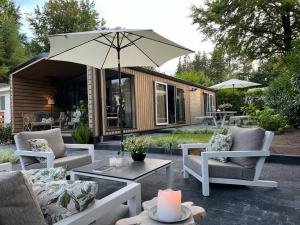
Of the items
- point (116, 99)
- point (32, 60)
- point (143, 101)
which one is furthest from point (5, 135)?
point (143, 101)

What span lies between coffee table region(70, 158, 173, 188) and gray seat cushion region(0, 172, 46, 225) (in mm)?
1496

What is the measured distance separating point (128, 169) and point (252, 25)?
13.4 metres

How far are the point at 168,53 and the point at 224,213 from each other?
2973mm

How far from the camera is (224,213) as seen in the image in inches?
105

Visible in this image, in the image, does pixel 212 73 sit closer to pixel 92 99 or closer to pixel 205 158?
pixel 92 99

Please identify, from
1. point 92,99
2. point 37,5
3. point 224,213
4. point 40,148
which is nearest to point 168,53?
point 40,148

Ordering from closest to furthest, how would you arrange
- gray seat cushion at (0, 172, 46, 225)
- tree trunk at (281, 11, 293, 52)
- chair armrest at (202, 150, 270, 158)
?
gray seat cushion at (0, 172, 46, 225)
chair armrest at (202, 150, 270, 158)
tree trunk at (281, 11, 293, 52)

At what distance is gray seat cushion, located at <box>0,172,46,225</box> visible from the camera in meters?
1.13

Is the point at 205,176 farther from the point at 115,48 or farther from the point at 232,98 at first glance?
the point at 232,98

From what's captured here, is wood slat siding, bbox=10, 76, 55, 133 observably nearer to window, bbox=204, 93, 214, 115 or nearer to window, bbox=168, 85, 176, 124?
window, bbox=168, 85, 176, 124

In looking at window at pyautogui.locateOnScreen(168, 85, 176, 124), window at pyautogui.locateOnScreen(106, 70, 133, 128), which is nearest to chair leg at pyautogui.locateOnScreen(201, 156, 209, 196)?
window at pyautogui.locateOnScreen(106, 70, 133, 128)

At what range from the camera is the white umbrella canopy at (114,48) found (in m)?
3.96

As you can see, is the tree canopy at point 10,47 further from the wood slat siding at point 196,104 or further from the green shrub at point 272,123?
the green shrub at point 272,123

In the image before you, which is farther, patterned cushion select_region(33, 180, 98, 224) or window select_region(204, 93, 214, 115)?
window select_region(204, 93, 214, 115)
